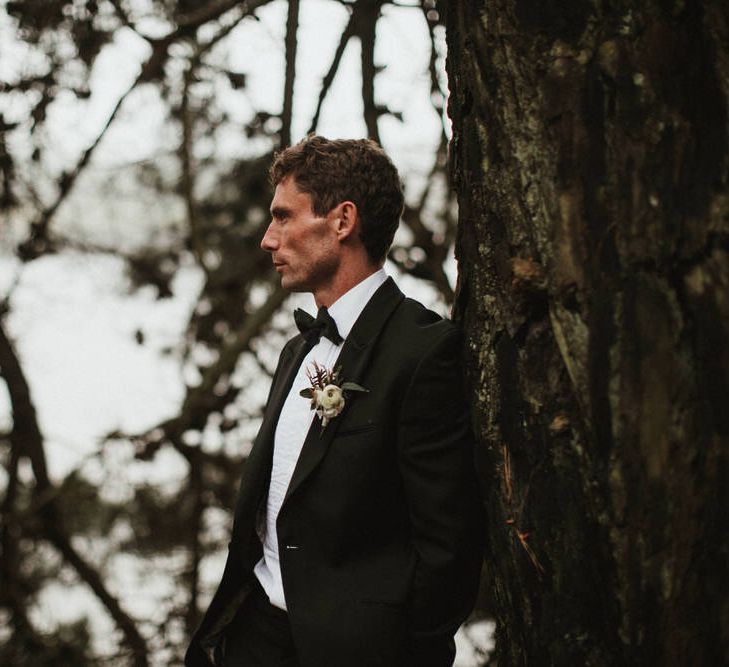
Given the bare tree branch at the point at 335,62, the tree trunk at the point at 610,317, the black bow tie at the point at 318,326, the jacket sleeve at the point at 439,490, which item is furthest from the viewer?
the bare tree branch at the point at 335,62

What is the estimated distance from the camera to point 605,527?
164 cm

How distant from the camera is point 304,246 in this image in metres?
2.45

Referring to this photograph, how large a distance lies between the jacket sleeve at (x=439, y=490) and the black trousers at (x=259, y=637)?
1.31ft

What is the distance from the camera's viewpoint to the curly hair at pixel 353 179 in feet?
8.14

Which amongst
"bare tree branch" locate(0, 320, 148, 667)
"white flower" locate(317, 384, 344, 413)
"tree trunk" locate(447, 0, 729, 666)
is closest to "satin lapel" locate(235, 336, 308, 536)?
"white flower" locate(317, 384, 344, 413)

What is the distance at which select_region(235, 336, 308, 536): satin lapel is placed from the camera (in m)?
2.44

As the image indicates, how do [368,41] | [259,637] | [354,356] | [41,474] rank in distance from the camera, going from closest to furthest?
[354,356] → [259,637] → [368,41] → [41,474]

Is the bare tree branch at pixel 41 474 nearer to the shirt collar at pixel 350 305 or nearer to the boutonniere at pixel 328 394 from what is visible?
the shirt collar at pixel 350 305

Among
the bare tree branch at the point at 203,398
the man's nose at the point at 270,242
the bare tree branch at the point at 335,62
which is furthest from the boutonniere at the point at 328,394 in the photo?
the bare tree branch at the point at 203,398

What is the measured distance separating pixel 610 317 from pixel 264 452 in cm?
119

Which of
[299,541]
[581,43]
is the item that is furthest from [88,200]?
[581,43]

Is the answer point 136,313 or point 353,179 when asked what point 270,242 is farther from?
point 136,313

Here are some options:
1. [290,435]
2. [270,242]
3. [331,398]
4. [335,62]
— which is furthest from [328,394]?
[335,62]

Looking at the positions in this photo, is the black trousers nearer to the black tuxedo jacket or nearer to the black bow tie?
the black tuxedo jacket
